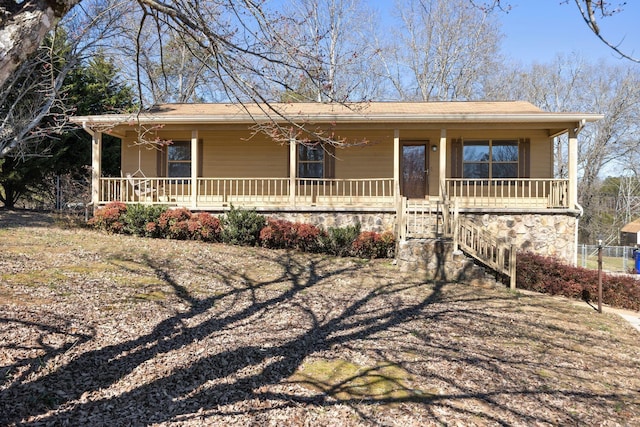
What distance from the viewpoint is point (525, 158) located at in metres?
13.2

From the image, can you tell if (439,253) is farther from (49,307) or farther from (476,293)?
(49,307)

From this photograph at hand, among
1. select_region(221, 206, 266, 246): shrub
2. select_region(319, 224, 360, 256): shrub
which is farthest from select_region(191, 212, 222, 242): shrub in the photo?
select_region(319, 224, 360, 256): shrub

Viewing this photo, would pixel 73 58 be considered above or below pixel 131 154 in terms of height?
above

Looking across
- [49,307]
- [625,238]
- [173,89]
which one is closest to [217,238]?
[49,307]

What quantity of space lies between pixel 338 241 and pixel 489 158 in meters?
5.65

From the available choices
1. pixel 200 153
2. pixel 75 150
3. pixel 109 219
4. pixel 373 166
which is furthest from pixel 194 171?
pixel 75 150

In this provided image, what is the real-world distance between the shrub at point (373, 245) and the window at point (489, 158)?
402 cm

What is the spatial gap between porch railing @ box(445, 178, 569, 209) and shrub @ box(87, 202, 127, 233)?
8.62m

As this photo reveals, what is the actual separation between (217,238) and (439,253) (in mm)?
5484

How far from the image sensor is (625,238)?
36.3 meters

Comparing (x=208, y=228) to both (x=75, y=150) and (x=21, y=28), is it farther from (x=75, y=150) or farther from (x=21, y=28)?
(x=75, y=150)

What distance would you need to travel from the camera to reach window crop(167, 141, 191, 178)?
1393cm

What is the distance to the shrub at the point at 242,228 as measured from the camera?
36.3ft

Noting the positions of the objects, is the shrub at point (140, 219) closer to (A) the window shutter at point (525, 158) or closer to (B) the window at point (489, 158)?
(B) the window at point (489, 158)
